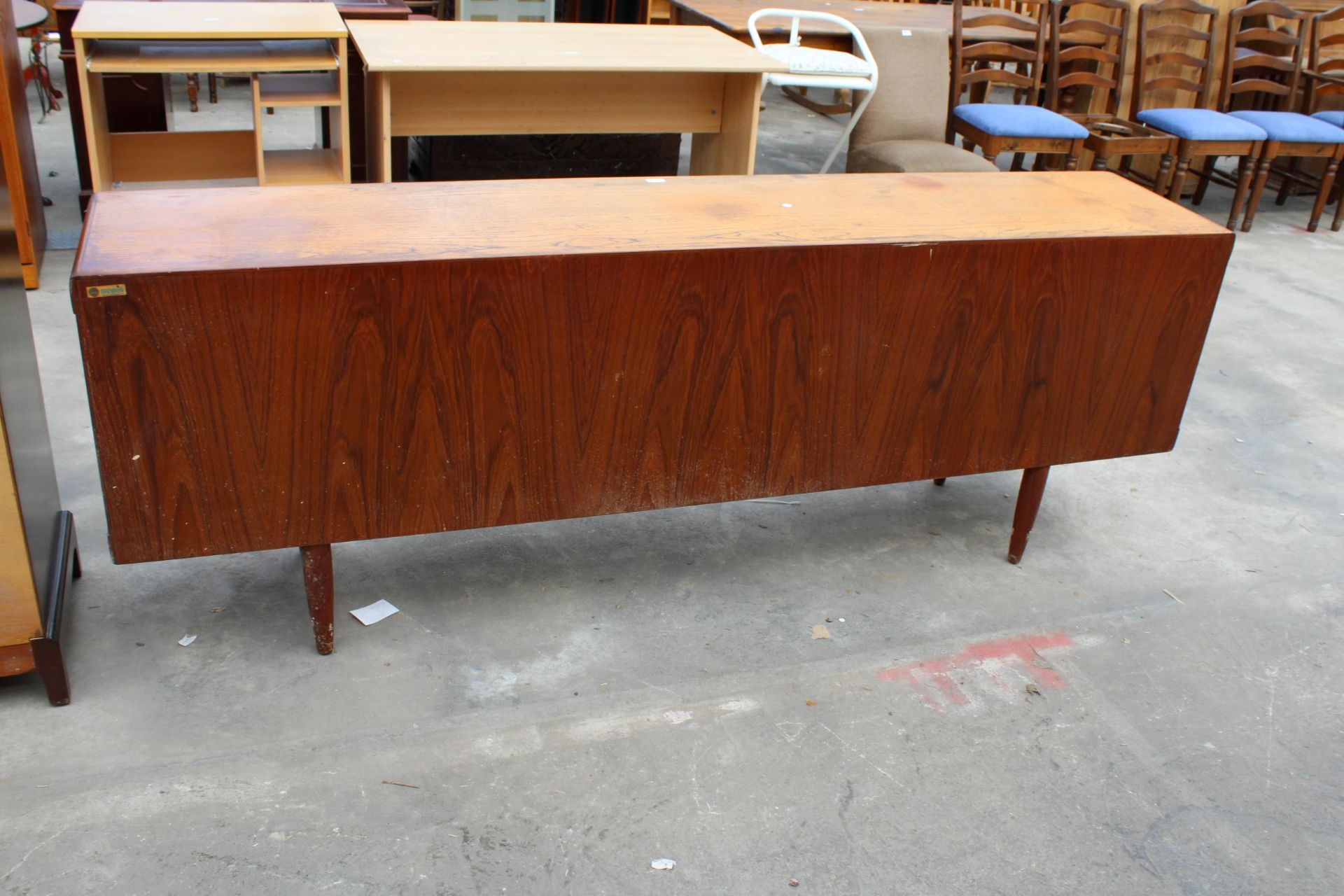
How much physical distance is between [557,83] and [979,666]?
7.86 ft

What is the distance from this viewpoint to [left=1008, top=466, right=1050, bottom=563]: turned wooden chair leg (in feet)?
7.68

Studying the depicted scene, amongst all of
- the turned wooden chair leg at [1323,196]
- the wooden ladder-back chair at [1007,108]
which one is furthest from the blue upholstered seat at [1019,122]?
the turned wooden chair leg at [1323,196]

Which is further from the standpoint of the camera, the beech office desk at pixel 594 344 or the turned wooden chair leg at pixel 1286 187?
the turned wooden chair leg at pixel 1286 187

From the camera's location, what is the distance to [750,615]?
2.20 meters

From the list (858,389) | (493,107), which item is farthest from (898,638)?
(493,107)

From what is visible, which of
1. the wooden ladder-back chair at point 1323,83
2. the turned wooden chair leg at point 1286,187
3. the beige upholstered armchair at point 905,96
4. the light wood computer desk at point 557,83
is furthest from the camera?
the turned wooden chair leg at point 1286,187

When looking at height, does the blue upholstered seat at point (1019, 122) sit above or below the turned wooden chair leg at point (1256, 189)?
above

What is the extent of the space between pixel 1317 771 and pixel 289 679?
1.73 metres

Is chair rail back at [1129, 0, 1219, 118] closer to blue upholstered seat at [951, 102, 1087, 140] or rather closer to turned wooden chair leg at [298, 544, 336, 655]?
blue upholstered seat at [951, 102, 1087, 140]

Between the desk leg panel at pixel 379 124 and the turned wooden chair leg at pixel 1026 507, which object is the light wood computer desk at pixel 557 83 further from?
the turned wooden chair leg at pixel 1026 507

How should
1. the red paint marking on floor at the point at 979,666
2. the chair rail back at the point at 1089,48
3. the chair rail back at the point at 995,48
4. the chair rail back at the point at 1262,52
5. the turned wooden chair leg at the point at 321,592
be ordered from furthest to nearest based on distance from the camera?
the chair rail back at the point at 1262,52, the chair rail back at the point at 1089,48, the chair rail back at the point at 995,48, the red paint marking on floor at the point at 979,666, the turned wooden chair leg at the point at 321,592

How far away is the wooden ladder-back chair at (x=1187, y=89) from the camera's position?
462cm

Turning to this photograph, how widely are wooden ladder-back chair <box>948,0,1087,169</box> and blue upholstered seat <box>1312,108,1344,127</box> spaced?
1289 mm

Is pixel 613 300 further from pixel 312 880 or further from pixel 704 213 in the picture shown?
pixel 312 880
